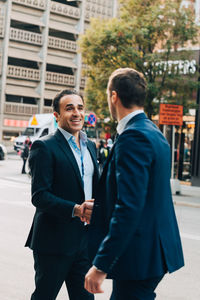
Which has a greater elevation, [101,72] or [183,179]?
[101,72]

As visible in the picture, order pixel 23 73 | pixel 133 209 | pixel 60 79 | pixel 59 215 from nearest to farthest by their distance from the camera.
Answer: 1. pixel 133 209
2. pixel 59 215
3. pixel 23 73
4. pixel 60 79

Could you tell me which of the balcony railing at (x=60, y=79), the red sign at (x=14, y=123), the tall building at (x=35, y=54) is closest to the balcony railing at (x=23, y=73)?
the tall building at (x=35, y=54)

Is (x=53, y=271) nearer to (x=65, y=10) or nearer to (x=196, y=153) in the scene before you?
(x=196, y=153)

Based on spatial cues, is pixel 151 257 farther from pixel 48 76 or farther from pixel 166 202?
pixel 48 76

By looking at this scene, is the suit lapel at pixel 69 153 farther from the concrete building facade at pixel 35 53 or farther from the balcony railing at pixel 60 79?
the balcony railing at pixel 60 79

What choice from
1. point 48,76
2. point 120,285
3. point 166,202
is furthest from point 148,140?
point 48,76

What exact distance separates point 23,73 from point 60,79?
472 centimetres

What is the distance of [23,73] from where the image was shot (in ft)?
160

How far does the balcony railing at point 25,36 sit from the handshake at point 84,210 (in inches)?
1848

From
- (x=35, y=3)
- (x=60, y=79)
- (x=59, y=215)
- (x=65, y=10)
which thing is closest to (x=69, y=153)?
A: (x=59, y=215)

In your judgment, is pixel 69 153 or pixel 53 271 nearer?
pixel 53 271

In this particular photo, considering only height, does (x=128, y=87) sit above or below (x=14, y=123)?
above

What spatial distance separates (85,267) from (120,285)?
90cm

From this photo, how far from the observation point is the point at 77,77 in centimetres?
5338
